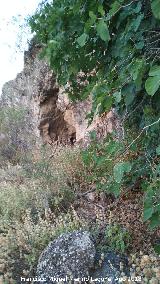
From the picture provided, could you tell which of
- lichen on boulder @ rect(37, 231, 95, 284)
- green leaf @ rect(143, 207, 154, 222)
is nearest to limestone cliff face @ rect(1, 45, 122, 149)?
lichen on boulder @ rect(37, 231, 95, 284)

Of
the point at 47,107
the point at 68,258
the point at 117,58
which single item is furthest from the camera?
the point at 47,107

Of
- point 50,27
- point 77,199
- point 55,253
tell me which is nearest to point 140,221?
point 55,253

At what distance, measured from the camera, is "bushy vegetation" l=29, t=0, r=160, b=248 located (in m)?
2.29

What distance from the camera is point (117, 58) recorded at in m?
2.97

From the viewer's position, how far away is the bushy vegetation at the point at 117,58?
2286mm

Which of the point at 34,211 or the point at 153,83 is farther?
the point at 34,211

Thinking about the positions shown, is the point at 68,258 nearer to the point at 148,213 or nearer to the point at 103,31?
the point at 148,213

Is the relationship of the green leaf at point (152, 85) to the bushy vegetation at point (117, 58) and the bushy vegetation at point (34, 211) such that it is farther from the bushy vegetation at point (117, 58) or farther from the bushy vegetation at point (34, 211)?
the bushy vegetation at point (34, 211)

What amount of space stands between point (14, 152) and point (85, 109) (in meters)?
4.15

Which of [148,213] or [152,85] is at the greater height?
[152,85]

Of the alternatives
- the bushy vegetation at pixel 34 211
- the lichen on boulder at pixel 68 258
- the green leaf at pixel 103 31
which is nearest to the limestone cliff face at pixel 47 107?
the bushy vegetation at pixel 34 211

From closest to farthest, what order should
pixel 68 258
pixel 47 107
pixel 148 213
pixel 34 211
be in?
pixel 148 213 < pixel 68 258 < pixel 34 211 < pixel 47 107

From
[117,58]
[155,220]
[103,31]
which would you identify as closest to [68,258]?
[155,220]

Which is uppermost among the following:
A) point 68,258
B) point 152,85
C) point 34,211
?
point 34,211
